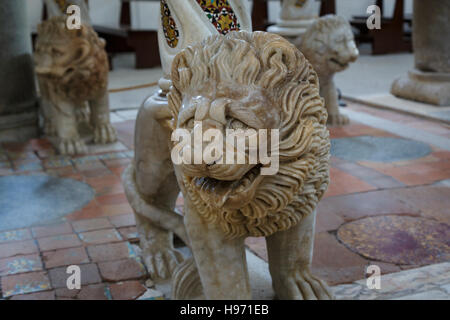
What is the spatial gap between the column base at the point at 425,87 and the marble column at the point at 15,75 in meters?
3.76

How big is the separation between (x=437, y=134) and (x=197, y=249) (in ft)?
11.6

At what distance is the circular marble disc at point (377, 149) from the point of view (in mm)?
4164

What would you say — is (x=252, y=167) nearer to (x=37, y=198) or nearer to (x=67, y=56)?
(x=37, y=198)

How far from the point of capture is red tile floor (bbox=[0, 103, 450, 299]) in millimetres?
2426

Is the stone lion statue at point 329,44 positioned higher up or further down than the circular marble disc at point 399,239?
higher up

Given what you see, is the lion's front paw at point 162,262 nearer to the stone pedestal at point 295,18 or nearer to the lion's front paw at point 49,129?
the lion's front paw at point 49,129

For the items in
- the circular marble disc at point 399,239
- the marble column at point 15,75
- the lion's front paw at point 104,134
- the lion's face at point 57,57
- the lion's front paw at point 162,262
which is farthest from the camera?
the marble column at point 15,75

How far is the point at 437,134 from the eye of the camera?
4.78 metres

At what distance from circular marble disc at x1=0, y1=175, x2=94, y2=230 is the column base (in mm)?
3690

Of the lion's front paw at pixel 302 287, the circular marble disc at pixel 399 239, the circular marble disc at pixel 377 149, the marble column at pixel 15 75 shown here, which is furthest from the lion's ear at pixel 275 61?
the marble column at pixel 15 75

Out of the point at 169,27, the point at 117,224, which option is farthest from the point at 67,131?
the point at 169,27

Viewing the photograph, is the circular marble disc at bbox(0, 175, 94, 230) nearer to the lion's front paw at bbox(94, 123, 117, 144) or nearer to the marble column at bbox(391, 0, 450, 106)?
the lion's front paw at bbox(94, 123, 117, 144)

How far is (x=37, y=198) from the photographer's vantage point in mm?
3527

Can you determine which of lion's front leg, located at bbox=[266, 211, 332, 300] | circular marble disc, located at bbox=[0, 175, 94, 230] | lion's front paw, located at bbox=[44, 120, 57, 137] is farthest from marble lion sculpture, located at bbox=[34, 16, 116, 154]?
lion's front leg, located at bbox=[266, 211, 332, 300]
